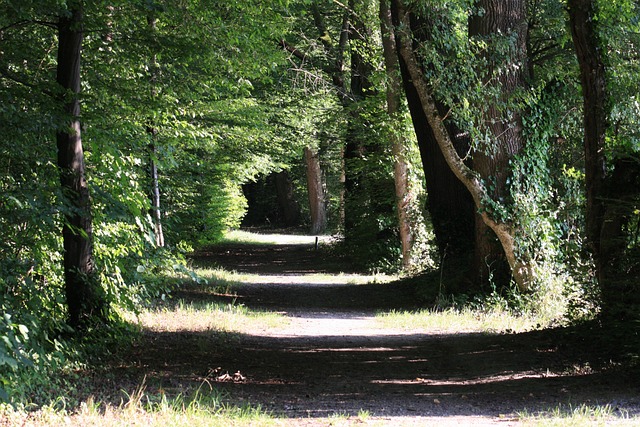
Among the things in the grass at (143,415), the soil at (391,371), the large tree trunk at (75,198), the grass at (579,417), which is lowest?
the soil at (391,371)

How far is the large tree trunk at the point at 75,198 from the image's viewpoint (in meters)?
9.34

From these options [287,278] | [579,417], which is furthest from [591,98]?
[287,278]

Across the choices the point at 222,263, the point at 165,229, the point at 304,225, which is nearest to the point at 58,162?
the point at 165,229

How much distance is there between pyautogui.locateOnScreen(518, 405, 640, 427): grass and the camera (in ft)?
19.8

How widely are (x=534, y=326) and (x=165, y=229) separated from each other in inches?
504

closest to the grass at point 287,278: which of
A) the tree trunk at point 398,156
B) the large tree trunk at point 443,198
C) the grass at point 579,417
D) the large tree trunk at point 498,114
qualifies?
the tree trunk at point 398,156

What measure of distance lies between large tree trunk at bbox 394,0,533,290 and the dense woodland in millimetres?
39

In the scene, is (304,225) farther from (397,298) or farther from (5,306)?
(5,306)

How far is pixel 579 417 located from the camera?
618 cm

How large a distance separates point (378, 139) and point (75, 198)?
13871 millimetres

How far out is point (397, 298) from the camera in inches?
699

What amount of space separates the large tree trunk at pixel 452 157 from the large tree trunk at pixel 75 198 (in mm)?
6086

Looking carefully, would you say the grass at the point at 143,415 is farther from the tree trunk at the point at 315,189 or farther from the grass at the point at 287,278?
the tree trunk at the point at 315,189

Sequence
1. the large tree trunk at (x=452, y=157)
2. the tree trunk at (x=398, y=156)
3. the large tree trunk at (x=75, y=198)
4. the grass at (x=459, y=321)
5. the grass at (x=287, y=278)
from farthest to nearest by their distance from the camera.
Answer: the grass at (x=287, y=278) < the tree trunk at (x=398, y=156) < the large tree trunk at (x=452, y=157) < the grass at (x=459, y=321) < the large tree trunk at (x=75, y=198)
